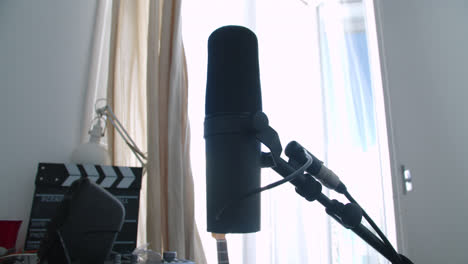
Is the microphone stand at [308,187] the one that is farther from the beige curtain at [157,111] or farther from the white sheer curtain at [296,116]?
the white sheer curtain at [296,116]

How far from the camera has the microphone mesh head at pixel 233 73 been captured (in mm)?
455

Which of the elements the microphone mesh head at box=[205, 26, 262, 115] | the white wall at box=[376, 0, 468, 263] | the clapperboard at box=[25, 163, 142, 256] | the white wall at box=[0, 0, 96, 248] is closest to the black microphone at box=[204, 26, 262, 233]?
the microphone mesh head at box=[205, 26, 262, 115]

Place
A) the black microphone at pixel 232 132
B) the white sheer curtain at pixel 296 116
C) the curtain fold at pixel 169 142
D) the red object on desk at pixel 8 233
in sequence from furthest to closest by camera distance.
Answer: the white sheer curtain at pixel 296 116 → the curtain fold at pixel 169 142 → the red object on desk at pixel 8 233 → the black microphone at pixel 232 132

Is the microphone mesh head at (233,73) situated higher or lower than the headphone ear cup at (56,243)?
higher

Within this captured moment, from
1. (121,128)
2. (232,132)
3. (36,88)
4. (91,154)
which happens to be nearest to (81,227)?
(232,132)

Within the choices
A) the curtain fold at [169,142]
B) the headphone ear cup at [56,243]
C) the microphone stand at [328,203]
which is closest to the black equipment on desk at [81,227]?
the headphone ear cup at [56,243]

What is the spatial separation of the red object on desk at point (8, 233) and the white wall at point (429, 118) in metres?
1.67

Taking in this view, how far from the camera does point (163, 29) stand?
1124 millimetres

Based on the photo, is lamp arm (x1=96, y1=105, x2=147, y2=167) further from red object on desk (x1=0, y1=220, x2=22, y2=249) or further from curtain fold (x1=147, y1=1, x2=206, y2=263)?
red object on desk (x1=0, y1=220, x2=22, y2=249)

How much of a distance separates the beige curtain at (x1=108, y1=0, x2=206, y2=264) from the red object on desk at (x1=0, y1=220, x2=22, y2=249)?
341mm

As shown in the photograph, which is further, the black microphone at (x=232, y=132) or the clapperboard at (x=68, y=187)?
the clapperboard at (x=68, y=187)

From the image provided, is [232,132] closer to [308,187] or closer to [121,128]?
[308,187]

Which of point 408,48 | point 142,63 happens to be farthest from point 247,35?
point 408,48

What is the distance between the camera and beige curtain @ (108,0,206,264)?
997mm
